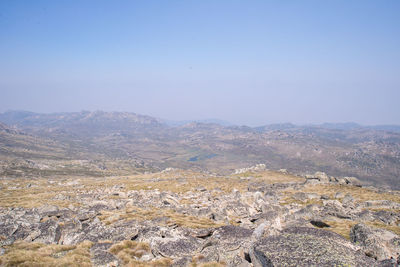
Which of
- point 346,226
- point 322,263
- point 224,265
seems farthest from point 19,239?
point 346,226

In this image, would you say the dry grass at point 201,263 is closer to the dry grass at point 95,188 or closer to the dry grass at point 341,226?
the dry grass at point 341,226

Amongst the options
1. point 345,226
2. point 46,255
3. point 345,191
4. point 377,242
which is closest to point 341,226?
point 345,226

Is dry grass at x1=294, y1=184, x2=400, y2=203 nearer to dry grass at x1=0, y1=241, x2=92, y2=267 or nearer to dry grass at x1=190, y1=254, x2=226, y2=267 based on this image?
dry grass at x1=190, y1=254, x2=226, y2=267

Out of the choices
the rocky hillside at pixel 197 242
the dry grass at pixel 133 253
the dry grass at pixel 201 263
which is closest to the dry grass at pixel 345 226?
the rocky hillside at pixel 197 242

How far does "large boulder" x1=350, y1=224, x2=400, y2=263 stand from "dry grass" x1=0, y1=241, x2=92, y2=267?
22001mm

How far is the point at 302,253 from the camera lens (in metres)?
14.2

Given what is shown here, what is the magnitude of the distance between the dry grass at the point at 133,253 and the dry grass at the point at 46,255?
2.37 meters

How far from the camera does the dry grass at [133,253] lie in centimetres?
1677

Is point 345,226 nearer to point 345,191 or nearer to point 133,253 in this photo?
point 133,253

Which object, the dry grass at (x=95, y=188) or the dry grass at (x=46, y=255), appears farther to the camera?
the dry grass at (x=95, y=188)

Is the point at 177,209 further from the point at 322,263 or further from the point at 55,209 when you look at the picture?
the point at 322,263

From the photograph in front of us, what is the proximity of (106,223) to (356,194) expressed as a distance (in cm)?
5476

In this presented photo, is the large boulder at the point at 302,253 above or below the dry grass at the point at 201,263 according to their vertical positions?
above

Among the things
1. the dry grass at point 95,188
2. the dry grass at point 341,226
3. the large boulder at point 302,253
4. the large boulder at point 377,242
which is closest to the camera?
the large boulder at point 302,253
